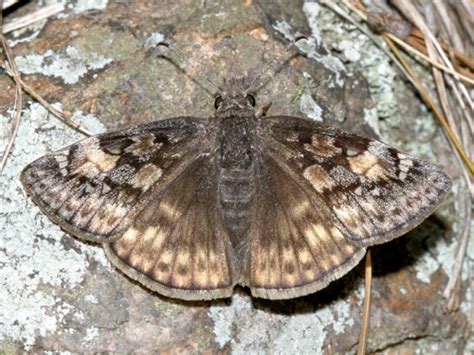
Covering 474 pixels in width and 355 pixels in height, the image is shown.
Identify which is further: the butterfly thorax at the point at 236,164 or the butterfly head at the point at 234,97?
the butterfly head at the point at 234,97

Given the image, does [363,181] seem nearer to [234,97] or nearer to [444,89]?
[234,97]

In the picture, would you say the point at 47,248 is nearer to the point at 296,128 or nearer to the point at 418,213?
the point at 296,128

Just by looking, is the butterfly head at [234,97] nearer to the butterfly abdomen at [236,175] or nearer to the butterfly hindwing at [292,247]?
the butterfly abdomen at [236,175]

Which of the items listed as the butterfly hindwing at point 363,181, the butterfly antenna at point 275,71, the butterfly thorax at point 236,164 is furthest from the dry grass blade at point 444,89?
the butterfly thorax at point 236,164

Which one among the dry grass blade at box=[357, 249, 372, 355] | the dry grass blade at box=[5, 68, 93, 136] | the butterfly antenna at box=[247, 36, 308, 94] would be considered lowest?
the dry grass blade at box=[357, 249, 372, 355]

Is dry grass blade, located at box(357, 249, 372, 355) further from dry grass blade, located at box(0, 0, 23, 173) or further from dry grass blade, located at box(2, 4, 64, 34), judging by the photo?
dry grass blade, located at box(2, 4, 64, 34)

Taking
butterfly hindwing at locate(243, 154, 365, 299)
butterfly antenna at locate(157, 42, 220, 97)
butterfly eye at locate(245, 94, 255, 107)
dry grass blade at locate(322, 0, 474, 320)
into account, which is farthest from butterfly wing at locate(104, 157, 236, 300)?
dry grass blade at locate(322, 0, 474, 320)

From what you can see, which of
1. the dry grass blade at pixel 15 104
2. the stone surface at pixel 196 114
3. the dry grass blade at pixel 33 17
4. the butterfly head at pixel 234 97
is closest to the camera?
the stone surface at pixel 196 114
